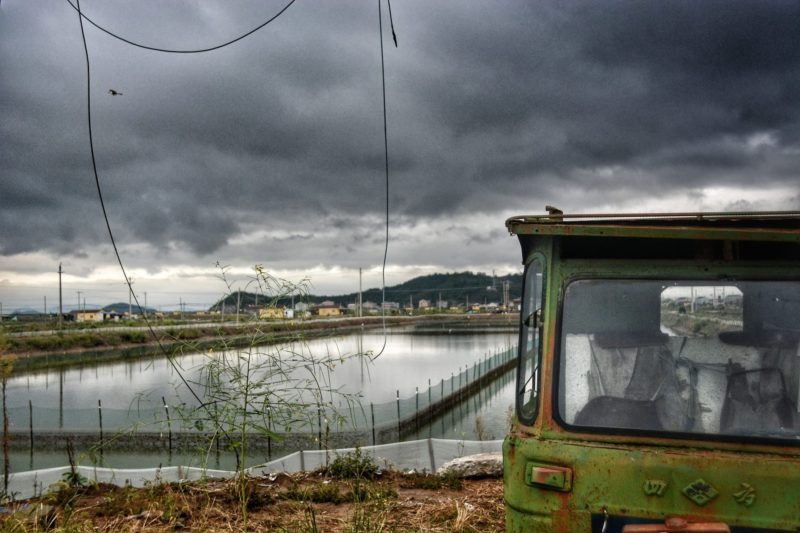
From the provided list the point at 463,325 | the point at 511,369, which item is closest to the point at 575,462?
the point at 511,369

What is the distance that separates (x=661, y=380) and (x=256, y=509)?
411 cm

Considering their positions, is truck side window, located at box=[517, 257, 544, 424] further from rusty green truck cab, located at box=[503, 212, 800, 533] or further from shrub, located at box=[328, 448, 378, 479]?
shrub, located at box=[328, 448, 378, 479]

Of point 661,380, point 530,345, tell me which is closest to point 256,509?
point 530,345

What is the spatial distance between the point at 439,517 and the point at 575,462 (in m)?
3.08

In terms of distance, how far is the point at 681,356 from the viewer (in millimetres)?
3354

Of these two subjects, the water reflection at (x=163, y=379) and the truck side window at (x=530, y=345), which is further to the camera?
the water reflection at (x=163, y=379)

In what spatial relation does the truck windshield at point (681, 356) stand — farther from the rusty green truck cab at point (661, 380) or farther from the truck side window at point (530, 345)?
the truck side window at point (530, 345)

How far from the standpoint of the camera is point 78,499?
21.0ft

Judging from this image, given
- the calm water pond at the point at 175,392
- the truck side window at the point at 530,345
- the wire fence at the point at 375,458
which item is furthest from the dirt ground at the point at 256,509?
the wire fence at the point at 375,458

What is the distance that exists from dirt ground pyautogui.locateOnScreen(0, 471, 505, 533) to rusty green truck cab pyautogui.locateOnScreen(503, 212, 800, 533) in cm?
220

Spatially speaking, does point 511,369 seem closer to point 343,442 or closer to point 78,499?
point 343,442

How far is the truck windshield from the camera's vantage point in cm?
317

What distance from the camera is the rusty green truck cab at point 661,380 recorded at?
2939 millimetres

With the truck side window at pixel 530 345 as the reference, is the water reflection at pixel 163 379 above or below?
below
